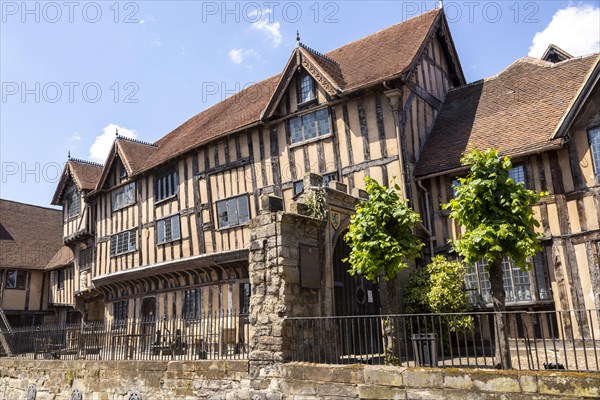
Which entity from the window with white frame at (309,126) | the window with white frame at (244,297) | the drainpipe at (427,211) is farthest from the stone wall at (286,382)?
the window with white frame at (309,126)

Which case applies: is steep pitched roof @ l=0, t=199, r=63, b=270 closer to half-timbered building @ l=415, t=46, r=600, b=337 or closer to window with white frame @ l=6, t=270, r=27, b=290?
window with white frame @ l=6, t=270, r=27, b=290

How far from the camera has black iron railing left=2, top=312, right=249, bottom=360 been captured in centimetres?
1170

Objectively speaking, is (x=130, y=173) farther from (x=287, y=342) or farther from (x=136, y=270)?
(x=287, y=342)

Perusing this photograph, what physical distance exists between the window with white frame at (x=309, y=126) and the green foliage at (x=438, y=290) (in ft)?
17.5

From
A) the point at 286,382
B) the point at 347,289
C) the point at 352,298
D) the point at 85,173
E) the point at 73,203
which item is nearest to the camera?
the point at 286,382

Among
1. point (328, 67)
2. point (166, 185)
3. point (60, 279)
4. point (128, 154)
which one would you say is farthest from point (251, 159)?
point (60, 279)

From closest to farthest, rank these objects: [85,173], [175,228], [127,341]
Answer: [127,341] < [175,228] < [85,173]

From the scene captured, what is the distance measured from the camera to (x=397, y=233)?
10.4m

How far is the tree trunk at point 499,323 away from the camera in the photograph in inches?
331

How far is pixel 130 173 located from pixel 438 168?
500 inches

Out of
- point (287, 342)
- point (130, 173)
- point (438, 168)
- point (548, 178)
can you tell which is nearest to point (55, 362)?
point (287, 342)

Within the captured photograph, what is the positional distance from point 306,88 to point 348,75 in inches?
54.6

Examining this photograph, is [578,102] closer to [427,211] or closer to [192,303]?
[427,211]

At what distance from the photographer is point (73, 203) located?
85.1 ft
